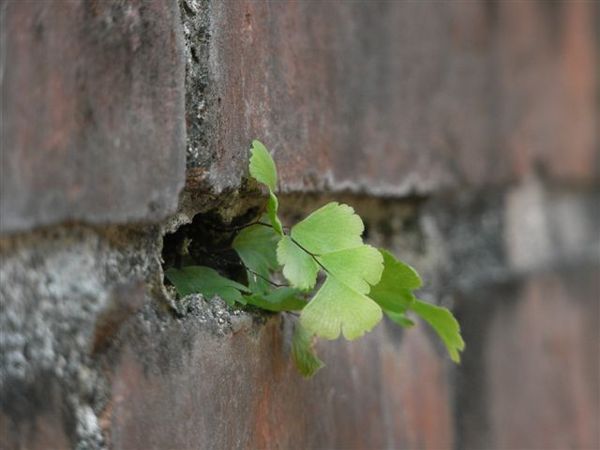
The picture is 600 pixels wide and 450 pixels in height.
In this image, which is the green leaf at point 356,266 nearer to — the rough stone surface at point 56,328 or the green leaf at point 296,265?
the green leaf at point 296,265

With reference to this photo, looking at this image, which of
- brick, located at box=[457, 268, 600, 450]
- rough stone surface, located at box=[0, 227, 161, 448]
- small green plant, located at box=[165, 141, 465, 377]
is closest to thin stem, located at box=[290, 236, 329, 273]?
small green plant, located at box=[165, 141, 465, 377]

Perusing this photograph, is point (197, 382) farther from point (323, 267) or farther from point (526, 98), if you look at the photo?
point (526, 98)

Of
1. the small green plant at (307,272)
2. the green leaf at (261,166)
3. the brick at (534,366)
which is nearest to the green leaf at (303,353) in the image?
the small green plant at (307,272)

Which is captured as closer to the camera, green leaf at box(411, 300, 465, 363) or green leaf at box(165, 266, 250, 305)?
green leaf at box(165, 266, 250, 305)

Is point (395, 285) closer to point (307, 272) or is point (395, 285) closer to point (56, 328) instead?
point (307, 272)

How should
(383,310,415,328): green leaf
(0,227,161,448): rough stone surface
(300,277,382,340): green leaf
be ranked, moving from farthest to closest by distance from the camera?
1. (383,310,415,328): green leaf
2. (300,277,382,340): green leaf
3. (0,227,161,448): rough stone surface

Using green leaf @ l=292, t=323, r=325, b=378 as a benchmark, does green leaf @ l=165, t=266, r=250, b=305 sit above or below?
above

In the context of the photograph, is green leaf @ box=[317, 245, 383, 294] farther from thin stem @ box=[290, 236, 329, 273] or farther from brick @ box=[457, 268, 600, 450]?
brick @ box=[457, 268, 600, 450]

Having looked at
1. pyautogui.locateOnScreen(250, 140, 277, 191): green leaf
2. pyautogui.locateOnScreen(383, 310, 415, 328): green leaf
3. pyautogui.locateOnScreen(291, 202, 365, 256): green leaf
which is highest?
pyautogui.locateOnScreen(250, 140, 277, 191): green leaf

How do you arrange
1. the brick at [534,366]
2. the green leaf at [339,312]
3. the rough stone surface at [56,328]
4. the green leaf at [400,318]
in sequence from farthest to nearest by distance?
the brick at [534,366] < the green leaf at [400,318] < the green leaf at [339,312] < the rough stone surface at [56,328]
